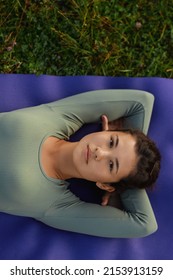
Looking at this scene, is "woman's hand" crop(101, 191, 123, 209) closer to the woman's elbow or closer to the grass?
the woman's elbow

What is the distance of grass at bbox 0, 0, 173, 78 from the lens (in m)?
2.79

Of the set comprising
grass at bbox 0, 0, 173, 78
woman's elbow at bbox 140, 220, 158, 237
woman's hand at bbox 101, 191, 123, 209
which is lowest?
woman's elbow at bbox 140, 220, 158, 237

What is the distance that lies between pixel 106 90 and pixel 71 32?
58 cm

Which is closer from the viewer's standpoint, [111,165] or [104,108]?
[111,165]

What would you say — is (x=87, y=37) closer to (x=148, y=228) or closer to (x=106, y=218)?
(x=106, y=218)

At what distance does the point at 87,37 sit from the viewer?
2834 mm

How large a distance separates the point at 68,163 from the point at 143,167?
46 cm

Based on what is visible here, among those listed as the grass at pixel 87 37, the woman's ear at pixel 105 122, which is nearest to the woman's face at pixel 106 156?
the woman's ear at pixel 105 122

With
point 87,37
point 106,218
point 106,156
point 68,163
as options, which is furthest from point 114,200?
point 87,37

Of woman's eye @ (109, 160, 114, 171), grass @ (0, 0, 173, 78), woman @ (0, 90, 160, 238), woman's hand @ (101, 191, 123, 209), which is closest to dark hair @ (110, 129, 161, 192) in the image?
woman @ (0, 90, 160, 238)

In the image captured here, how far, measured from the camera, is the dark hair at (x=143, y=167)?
2218 millimetres

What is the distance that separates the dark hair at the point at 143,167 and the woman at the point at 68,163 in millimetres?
32

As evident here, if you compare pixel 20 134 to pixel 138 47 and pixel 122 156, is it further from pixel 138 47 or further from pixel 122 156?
pixel 138 47

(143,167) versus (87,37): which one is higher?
(87,37)
